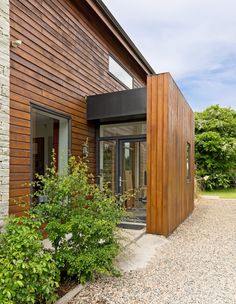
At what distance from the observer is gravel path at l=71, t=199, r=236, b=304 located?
122 inches

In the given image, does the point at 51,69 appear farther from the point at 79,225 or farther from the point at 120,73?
the point at 120,73

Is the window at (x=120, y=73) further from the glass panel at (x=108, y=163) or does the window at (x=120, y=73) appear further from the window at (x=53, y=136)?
the window at (x=53, y=136)

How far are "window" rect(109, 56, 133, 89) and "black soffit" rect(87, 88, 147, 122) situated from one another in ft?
6.88

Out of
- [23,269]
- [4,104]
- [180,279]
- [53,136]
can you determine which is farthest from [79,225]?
[53,136]

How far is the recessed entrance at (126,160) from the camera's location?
275 inches

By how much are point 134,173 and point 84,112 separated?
206 centimetres

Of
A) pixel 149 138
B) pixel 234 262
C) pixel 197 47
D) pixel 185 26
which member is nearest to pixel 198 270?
pixel 234 262

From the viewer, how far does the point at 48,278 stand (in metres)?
2.63

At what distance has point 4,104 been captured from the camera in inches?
168

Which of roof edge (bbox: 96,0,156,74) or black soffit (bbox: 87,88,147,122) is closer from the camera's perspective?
black soffit (bbox: 87,88,147,122)

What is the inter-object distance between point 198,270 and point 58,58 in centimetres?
488

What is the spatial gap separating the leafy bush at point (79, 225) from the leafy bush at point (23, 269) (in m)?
0.50

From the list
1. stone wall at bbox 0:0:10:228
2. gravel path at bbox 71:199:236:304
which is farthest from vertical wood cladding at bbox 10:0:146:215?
gravel path at bbox 71:199:236:304

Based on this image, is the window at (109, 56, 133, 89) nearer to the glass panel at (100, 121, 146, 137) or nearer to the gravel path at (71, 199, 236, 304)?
the glass panel at (100, 121, 146, 137)
